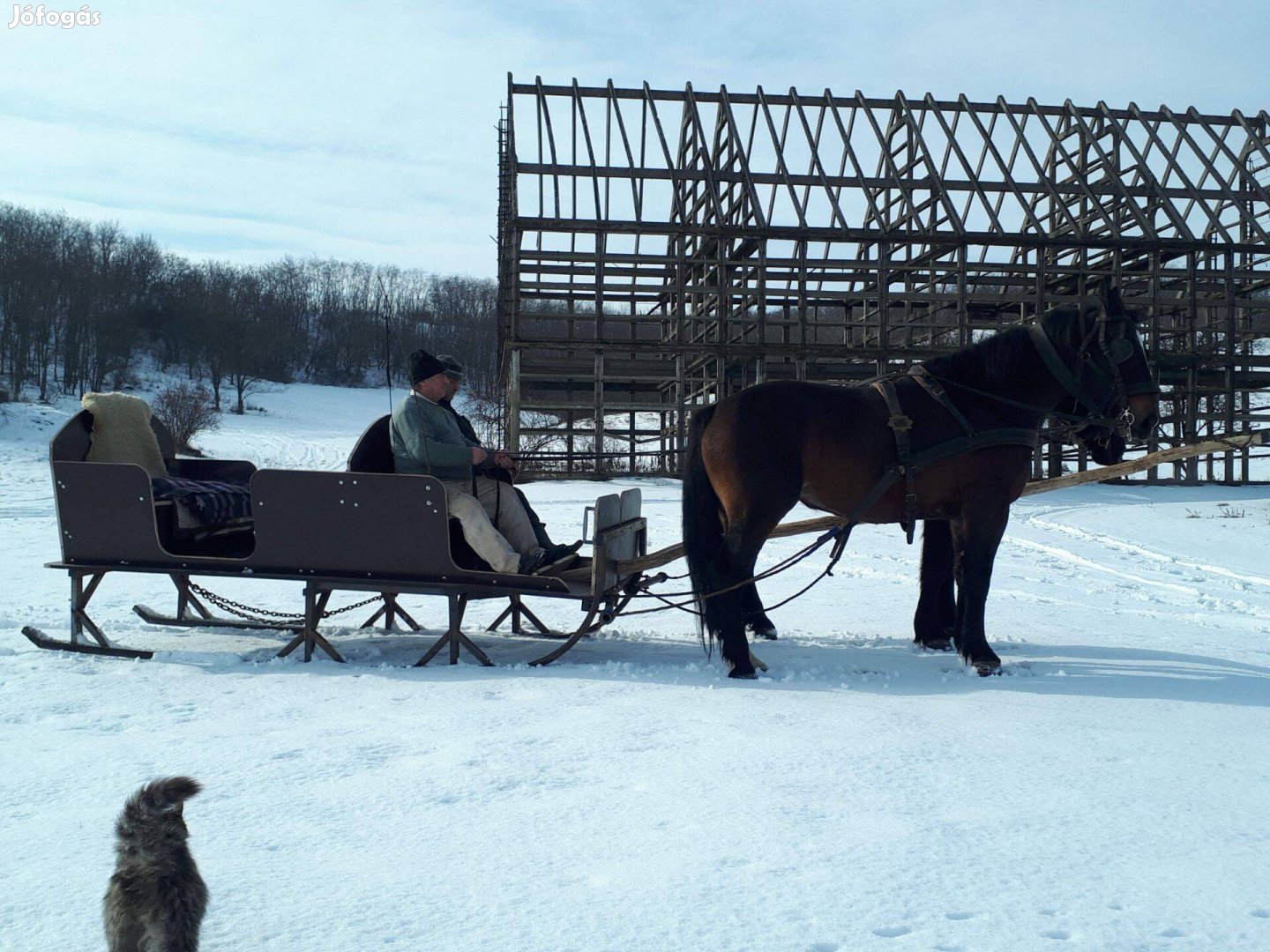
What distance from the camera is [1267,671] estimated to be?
5219mm

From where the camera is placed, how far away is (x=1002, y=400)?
5.53 m

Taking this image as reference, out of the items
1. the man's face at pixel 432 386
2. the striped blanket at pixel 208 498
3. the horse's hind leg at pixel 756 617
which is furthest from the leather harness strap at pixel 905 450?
the striped blanket at pixel 208 498

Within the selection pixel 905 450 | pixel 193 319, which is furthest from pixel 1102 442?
pixel 193 319

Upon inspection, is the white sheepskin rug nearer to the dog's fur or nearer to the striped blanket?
the striped blanket

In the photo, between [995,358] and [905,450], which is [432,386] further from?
[995,358]

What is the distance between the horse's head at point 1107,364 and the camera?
18.1 ft

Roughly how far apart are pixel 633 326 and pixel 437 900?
61.6 feet

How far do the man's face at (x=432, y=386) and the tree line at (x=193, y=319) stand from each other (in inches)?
1123

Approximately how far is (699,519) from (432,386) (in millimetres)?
1684

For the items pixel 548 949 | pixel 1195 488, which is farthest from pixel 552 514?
pixel 1195 488

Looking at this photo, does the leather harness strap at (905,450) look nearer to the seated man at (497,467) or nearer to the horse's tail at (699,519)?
the horse's tail at (699,519)

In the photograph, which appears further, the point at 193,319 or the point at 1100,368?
the point at 193,319

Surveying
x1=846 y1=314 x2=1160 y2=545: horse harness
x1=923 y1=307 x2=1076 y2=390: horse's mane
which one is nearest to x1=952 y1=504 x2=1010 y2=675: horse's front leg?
x1=846 y1=314 x2=1160 y2=545: horse harness

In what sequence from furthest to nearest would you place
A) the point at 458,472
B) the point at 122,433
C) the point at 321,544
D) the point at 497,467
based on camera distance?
the point at 122,433 < the point at 497,467 < the point at 458,472 < the point at 321,544
